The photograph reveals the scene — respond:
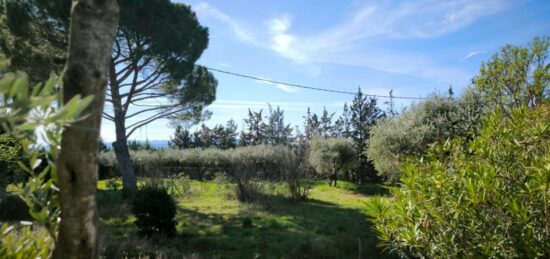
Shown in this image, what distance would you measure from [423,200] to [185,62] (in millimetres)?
11911

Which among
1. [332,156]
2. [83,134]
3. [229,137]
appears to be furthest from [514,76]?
[229,137]

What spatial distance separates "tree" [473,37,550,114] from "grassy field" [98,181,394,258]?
3.03 metres

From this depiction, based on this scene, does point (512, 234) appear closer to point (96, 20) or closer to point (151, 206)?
point (96, 20)

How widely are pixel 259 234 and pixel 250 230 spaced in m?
0.43

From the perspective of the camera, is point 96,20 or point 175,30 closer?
point 96,20

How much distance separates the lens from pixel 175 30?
40.0 ft

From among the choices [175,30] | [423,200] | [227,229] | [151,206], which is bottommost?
[227,229]

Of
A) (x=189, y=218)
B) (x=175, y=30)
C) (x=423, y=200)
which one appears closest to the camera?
(x=423, y=200)

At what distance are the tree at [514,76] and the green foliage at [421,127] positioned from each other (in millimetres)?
5169

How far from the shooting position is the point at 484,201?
6.27 feet

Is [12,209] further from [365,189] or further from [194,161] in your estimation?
[194,161]

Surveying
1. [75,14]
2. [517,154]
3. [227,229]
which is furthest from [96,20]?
[227,229]

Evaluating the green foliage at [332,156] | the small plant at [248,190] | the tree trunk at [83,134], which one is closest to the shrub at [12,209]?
the small plant at [248,190]

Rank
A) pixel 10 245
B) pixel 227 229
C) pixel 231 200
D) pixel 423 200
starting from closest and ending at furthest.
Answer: pixel 10 245 < pixel 423 200 < pixel 227 229 < pixel 231 200
